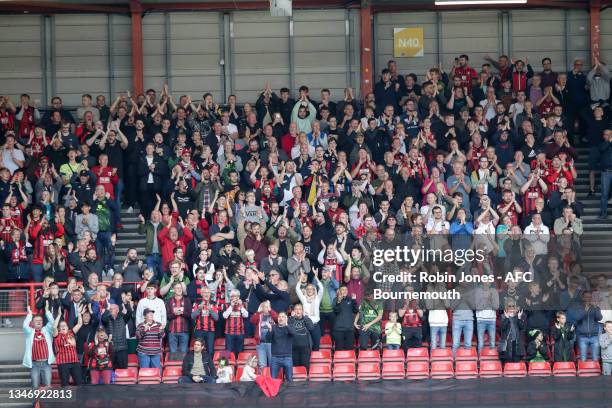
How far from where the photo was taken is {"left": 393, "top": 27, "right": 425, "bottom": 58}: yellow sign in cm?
2820

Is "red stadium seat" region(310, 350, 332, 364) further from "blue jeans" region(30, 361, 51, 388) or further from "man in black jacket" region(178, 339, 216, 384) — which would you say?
"blue jeans" region(30, 361, 51, 388)

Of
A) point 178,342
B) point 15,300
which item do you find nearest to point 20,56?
point 15,300

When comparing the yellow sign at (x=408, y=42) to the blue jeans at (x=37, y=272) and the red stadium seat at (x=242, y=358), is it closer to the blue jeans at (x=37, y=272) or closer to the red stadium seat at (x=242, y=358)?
the red stadium seat at (x=242, y=358)

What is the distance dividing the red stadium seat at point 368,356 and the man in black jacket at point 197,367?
240cm

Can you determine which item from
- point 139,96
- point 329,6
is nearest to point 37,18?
point 139,96

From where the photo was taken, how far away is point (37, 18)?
28047mm

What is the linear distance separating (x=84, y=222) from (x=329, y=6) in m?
8.25

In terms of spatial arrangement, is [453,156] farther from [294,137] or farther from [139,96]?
[139,96]

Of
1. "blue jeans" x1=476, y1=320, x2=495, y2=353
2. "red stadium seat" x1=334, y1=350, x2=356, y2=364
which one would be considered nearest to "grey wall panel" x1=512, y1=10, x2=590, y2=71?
"blue jeans" x1=476, y1=320, x2=495, y2=353

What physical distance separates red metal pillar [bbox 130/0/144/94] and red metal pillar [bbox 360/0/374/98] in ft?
15.3

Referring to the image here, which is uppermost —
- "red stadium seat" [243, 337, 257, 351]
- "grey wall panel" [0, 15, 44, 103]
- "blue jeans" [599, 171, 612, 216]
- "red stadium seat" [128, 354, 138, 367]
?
"grey wall panel" [0, 15, 44, 103]

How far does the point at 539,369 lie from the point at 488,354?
3.09 ft

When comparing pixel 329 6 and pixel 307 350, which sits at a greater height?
pixel 329 6

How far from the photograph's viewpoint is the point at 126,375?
68.4 feet
